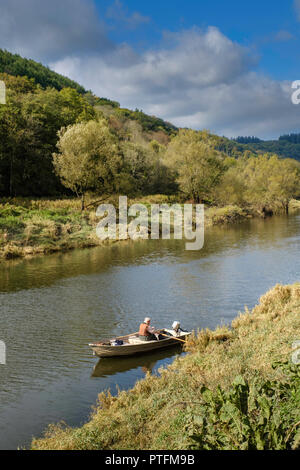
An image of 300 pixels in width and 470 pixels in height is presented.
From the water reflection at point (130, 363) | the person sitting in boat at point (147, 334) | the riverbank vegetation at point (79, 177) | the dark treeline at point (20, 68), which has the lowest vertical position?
the water reflection at point (130, 363)

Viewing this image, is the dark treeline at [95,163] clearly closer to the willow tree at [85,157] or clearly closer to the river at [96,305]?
the willow tree at [85,157]

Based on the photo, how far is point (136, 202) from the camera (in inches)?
2119

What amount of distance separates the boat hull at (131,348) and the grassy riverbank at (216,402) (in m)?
1.00

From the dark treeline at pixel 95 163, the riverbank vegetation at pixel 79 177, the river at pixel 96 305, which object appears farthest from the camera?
the dark treeline at pixel 95 163

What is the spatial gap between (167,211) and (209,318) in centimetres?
3820

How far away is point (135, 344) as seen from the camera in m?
13.4

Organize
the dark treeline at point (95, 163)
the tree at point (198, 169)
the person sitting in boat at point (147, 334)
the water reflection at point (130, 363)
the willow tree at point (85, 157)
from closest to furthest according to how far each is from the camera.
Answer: the water reflection at point (130, 363), the person sitting in boat at point (147, 334), the willow tree at point (85, 157), the dark treeline at point (95, 163), the tree at point (198, 169)

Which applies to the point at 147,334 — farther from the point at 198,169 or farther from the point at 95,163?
the point at 198,169

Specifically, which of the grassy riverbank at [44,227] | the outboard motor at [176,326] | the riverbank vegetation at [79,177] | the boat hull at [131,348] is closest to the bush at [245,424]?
the boat hull at [131,348]

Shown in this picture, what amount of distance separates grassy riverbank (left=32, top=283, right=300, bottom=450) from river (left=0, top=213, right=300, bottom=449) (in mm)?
1458

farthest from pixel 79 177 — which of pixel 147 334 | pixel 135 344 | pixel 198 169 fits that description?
pixel 135 344

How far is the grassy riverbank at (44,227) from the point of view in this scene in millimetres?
33094

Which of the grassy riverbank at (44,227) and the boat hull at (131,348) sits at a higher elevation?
the grassy riverbank at (44,227)

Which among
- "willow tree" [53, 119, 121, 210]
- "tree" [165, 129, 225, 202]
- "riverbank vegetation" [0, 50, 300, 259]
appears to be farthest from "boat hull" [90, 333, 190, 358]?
"tree" [165, 129, 225, 202]
